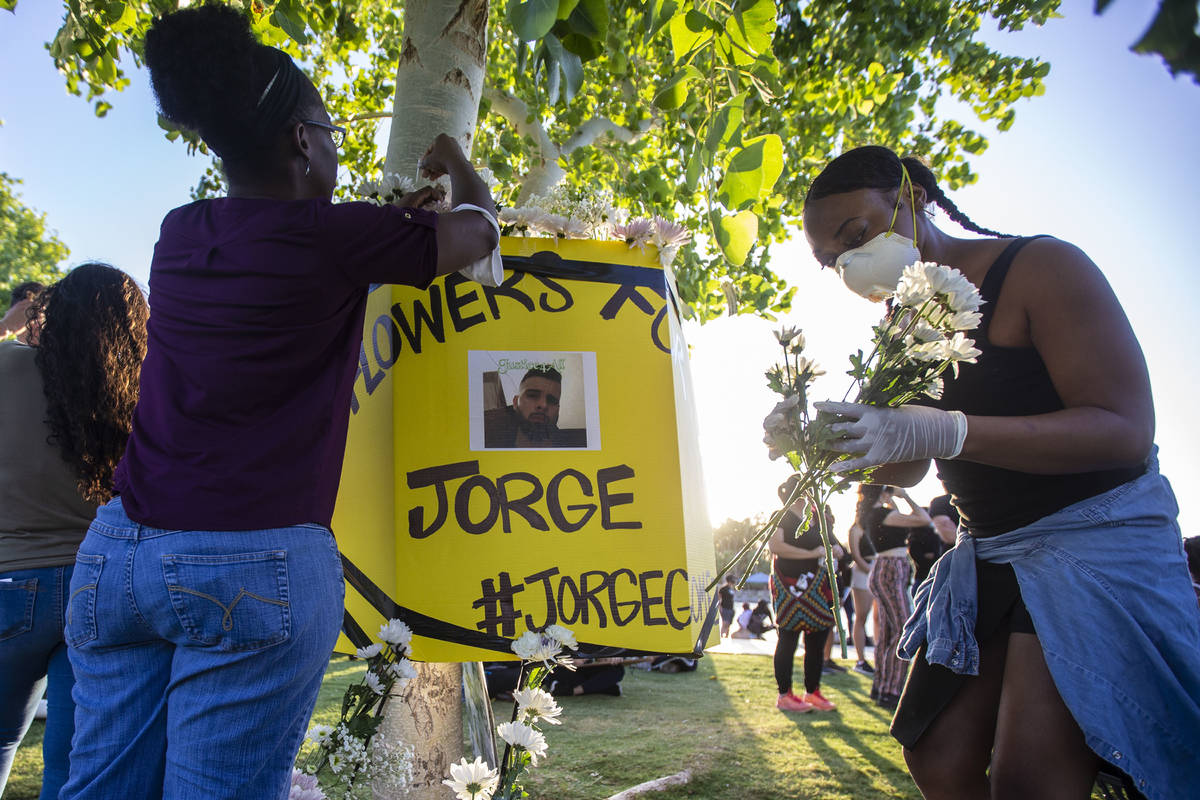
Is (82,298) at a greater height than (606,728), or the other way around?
(82,298)

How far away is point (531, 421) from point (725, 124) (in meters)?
1.03

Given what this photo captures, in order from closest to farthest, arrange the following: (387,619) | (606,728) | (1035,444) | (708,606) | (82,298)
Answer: (1035,444)
(387,619)
(708,606)
(82,298)
(606,728)

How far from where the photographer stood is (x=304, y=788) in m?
1.93

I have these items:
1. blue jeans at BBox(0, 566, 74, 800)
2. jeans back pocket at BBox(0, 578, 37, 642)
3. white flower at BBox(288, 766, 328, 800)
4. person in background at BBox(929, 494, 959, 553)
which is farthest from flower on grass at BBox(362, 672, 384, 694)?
person in background at BBox(929, 494, 959, 553)

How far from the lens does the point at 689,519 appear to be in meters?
2.08

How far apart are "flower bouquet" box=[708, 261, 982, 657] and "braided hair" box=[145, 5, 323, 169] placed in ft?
3.85

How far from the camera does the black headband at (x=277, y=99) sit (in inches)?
58.6

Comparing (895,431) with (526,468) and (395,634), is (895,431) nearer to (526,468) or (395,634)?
(526,468)

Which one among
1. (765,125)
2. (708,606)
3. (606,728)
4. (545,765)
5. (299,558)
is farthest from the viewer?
(765,125)

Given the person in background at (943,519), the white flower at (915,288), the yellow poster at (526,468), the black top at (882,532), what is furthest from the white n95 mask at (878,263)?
the black top at (882,532)

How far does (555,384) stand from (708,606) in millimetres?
763

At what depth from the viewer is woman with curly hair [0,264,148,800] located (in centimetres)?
207

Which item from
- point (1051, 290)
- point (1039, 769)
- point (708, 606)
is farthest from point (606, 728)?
point (1051, 290)

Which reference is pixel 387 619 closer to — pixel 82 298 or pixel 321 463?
pixel 321 463
